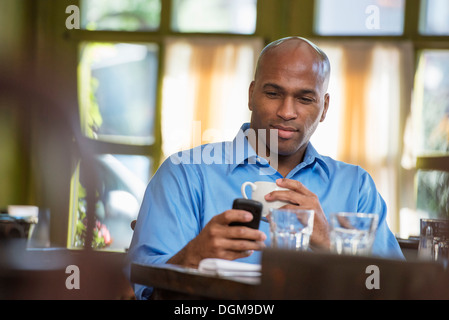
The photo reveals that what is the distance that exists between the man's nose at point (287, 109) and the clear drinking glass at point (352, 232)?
688 millimetres

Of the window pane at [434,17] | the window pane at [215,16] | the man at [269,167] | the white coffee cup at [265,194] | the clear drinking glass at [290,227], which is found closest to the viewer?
the clear drinking glass at [290,227]

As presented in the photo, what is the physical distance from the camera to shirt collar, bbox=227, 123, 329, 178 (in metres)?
1.90

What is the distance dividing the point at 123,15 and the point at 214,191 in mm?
3977

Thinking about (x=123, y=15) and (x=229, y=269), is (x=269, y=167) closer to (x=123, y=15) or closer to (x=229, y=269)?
(x=229, y=269)

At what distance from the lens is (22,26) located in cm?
521

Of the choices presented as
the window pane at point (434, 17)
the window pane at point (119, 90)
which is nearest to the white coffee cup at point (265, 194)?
the window pane at point (119, 90)

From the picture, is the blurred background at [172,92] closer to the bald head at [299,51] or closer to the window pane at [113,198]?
the window pane at [113,198]

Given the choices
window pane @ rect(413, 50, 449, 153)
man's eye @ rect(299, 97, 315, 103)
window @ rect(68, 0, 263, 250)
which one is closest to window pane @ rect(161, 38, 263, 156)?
window @ rect(68, 0, 263, 250)

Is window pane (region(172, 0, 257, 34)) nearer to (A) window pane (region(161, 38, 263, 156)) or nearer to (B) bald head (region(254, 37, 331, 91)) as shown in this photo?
(A) window pane (region(161, 38, 263, 156))

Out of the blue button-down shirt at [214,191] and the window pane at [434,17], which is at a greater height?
the window pane at [434,17]

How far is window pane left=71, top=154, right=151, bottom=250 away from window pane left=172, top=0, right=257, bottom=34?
1224mm

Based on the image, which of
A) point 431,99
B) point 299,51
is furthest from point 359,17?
point 299,51

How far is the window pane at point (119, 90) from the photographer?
5.38 metres
